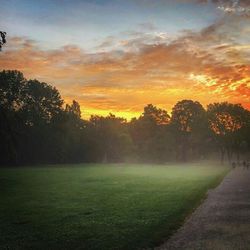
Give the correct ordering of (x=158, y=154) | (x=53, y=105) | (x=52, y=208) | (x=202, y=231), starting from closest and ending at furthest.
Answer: (x=202, y=231)
(x=52, y=208)
(x=53, y=105)
(x=158, y=154)

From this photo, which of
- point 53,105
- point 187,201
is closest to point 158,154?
point 53,105

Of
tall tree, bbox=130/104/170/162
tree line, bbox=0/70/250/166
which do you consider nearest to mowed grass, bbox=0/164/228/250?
tree line, bbox=0/70/250/166

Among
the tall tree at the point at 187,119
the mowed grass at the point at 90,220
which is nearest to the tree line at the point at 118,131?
the tall tree at the point at 187,119

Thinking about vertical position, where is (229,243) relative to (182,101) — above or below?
below

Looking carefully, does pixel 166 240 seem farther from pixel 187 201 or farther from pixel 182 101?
pixel 182 101

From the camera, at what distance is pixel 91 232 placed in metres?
17.0

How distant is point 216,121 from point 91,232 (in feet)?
416

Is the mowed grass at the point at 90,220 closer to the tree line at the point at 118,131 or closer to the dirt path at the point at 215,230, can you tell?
the dirt path at the point at 215,230

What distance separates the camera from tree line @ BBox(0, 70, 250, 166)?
105m

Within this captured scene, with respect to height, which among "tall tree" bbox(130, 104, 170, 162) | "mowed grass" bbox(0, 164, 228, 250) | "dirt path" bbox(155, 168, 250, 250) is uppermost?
"tall tree" bbox(130, 104, 170, 162)

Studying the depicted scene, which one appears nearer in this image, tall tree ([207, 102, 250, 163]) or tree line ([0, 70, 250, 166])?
tree line ([0, 70, 250, 166])

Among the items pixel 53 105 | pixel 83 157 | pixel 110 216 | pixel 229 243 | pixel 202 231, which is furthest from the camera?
pixel 83 157

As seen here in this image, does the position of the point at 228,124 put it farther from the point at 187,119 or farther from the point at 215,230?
the point at 215,230

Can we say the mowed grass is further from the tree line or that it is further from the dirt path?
the tree line
